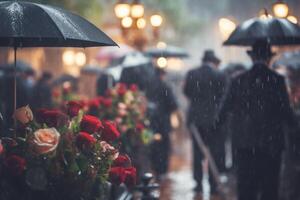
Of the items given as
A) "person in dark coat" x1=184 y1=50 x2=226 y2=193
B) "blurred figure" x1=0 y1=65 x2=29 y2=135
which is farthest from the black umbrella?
"blurred figure" x1=0 y1=65 x2=29 y2=135

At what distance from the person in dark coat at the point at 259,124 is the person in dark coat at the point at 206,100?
3516mm

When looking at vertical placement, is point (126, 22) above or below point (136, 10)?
below

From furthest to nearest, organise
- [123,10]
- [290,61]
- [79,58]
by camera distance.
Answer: [79,58], [123,10], [290,61]

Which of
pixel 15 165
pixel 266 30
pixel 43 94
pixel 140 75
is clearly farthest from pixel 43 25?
pixel 43 94

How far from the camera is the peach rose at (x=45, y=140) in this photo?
4.63 meters

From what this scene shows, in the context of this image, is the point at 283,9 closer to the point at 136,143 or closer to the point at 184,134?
the point at 136,143

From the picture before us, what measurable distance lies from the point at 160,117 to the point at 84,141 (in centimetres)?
854

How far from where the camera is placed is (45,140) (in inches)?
183

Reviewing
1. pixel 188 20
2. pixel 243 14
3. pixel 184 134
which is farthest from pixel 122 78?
pixel 243 14

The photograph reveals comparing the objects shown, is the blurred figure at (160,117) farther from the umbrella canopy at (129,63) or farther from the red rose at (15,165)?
the red rose at (15,165)

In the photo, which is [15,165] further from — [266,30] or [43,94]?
[43,94]

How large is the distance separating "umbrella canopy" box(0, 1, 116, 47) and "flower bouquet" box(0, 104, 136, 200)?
50 centimetres

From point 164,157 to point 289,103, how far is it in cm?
586

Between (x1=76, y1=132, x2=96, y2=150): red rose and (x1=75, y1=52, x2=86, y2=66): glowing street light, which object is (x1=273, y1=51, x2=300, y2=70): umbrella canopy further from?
(x1=75, y1=52, x2=86, y2=66): glowing street light
